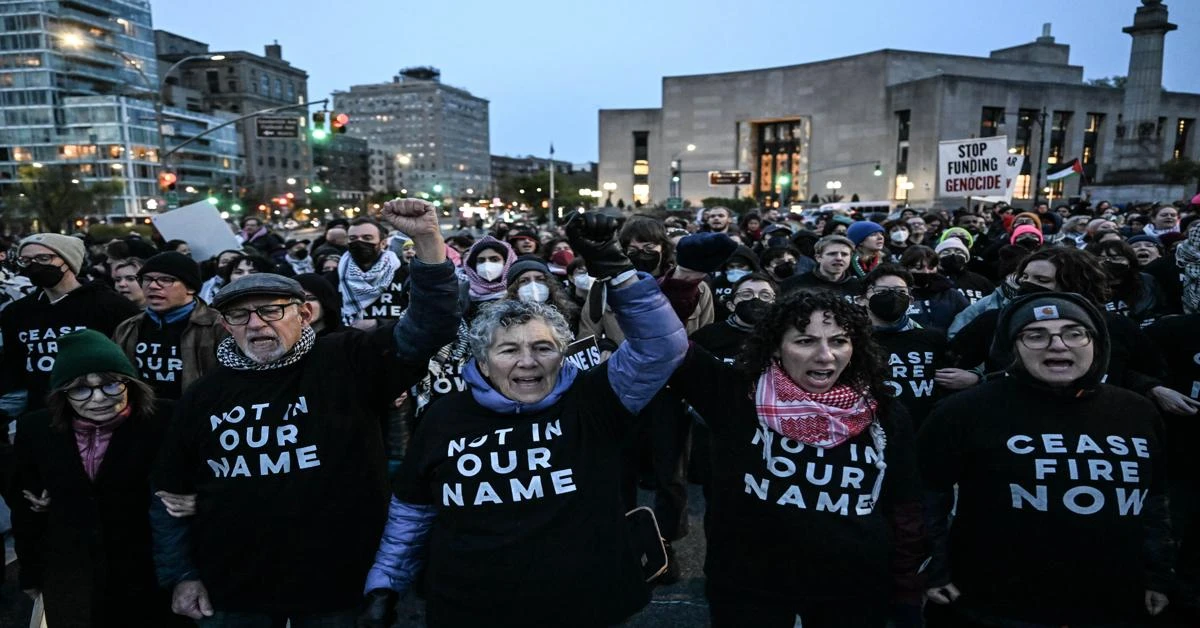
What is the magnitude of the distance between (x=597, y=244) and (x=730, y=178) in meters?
61.9

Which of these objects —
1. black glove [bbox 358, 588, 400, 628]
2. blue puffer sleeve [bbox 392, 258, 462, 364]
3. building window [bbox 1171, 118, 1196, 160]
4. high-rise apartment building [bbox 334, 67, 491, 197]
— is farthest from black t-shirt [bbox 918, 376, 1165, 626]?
high-rise apartment building [bbox 334, 67, 491, 197]

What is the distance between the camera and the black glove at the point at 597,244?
2207 mm

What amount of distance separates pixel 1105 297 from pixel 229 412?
4229 millimetres

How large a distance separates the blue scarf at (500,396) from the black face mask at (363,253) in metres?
3.76

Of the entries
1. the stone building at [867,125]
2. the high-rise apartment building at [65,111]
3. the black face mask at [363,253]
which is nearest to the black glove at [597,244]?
the black face mask at [363,253]

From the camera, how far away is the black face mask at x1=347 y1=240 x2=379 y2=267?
580cm

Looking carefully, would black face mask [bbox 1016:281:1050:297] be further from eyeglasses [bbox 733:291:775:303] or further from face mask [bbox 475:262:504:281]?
face mask [bbox 475:262:504:281]

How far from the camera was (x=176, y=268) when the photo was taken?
4.05 meters

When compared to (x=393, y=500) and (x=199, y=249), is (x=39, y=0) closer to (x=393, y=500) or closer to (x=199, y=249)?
(x=199, y=249)

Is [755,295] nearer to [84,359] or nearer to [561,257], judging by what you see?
[84,359]

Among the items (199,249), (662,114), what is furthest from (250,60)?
(199,249)

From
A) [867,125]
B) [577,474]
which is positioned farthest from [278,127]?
[867,125]

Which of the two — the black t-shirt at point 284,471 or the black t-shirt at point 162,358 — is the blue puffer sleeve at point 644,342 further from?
the black t-shirt at point 162,358

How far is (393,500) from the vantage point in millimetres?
2512
